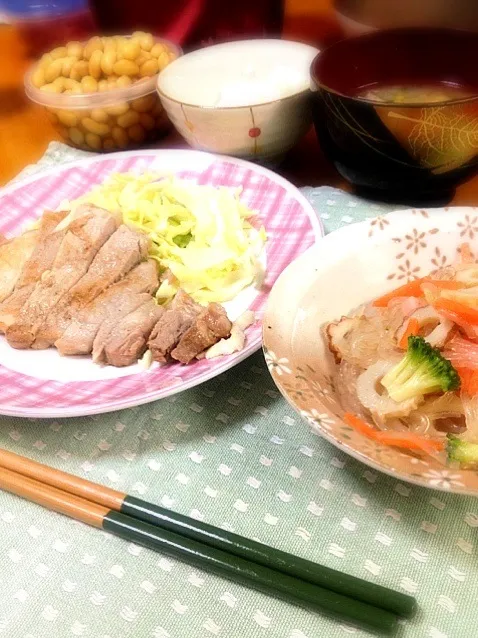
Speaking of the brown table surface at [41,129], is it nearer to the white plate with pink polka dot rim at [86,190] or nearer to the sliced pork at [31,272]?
the white plate with pink polka dot rim at [86,190]

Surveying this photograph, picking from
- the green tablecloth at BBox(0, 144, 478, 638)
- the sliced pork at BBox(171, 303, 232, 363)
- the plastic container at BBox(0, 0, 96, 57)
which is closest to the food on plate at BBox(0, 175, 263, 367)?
the sliced pork at BBox(171, 303, 232, 363)

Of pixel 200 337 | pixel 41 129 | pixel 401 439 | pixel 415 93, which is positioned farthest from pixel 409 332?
pixel 41 129

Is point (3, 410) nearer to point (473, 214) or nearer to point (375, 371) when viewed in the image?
point (375, 371)

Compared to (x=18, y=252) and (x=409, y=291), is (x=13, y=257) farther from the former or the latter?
(x=409, y=291)

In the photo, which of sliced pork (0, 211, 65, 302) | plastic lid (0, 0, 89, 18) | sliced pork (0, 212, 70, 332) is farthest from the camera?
plastic lid (0, 0, 89, 18)

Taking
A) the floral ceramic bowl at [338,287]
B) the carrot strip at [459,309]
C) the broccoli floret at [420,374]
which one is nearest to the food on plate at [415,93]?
the floral ceramic bowl at [338,287]

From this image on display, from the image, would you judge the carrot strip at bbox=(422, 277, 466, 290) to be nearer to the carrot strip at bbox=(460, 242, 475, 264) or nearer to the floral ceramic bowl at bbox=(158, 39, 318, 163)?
the carrot strip at bbox=(460, 242, 475, 264)
